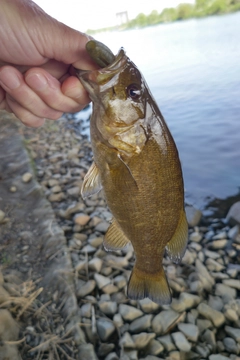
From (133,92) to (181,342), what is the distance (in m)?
2.73

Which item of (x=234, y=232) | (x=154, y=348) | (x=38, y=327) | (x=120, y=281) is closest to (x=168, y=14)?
(x=234, y=232)

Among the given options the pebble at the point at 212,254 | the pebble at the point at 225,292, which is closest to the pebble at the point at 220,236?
the pebble at the point at 212,254

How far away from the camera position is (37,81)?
2.09 m

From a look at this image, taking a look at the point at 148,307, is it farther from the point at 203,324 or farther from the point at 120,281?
the point at 203,324

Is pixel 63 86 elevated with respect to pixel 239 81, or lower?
elevated

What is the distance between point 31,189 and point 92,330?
2843 millimetres

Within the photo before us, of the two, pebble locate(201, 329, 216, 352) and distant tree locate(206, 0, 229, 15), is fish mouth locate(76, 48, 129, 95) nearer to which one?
pebble locate(201, 329, 216, 352)

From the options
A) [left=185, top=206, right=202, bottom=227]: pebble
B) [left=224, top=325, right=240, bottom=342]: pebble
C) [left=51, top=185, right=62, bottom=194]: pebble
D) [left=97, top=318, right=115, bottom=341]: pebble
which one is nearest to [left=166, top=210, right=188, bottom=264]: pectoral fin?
[left=97, top=318, right=115, bottom=341]: pebble

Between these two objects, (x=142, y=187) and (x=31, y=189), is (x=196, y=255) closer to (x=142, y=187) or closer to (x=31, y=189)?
(x=31, y=189)

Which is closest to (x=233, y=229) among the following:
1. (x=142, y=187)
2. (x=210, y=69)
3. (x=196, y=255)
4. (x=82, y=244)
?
(x=196, y=255)

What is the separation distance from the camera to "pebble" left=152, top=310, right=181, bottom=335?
11.6 feet

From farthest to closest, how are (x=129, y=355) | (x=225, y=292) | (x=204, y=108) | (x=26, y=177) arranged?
(x=204, y=108)
(x=26, y=177)
(x=225, y=292)
(x=129, y=355)

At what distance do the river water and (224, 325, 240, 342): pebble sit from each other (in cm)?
317

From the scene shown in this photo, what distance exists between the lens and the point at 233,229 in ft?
18.9
